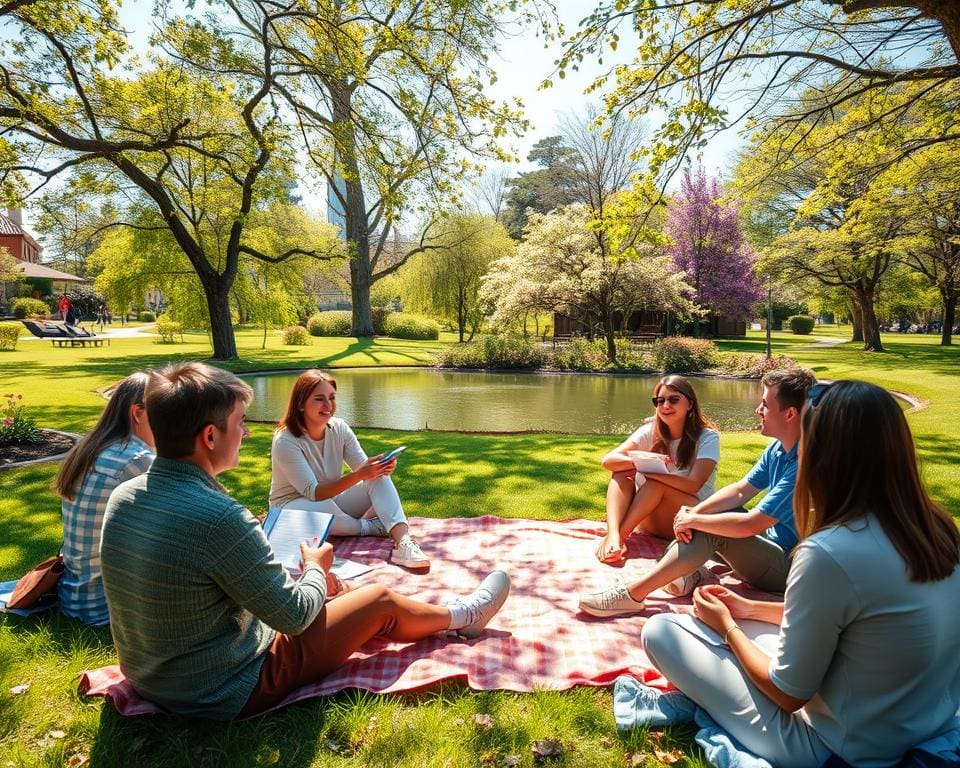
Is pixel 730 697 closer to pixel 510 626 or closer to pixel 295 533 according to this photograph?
pixel 510 626

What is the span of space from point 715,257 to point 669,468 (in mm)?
28965

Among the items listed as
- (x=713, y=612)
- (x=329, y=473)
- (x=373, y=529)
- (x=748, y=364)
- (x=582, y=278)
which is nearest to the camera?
(x=713, y=612)

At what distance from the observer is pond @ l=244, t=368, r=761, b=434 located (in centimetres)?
1183

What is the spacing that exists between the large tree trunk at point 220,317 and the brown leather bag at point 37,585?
59.6 feet

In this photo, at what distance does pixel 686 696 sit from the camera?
94.7 inches

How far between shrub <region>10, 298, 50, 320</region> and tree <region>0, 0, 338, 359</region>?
22768 mm

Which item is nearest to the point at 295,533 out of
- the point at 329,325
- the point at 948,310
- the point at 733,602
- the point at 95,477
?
the point at 95,477

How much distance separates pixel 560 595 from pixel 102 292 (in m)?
24.3

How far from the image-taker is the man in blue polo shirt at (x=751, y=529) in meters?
3.12

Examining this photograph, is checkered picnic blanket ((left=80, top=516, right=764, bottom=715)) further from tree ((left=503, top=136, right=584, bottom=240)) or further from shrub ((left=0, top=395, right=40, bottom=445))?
tree ((left=503, top=136, right=584, bottom=240))

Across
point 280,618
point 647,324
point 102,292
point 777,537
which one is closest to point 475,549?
point 777,537

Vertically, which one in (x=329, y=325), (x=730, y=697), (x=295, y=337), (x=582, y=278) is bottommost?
(x=730, y=697)

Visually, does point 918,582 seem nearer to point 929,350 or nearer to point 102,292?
point 102,292

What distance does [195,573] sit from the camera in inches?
78.6
